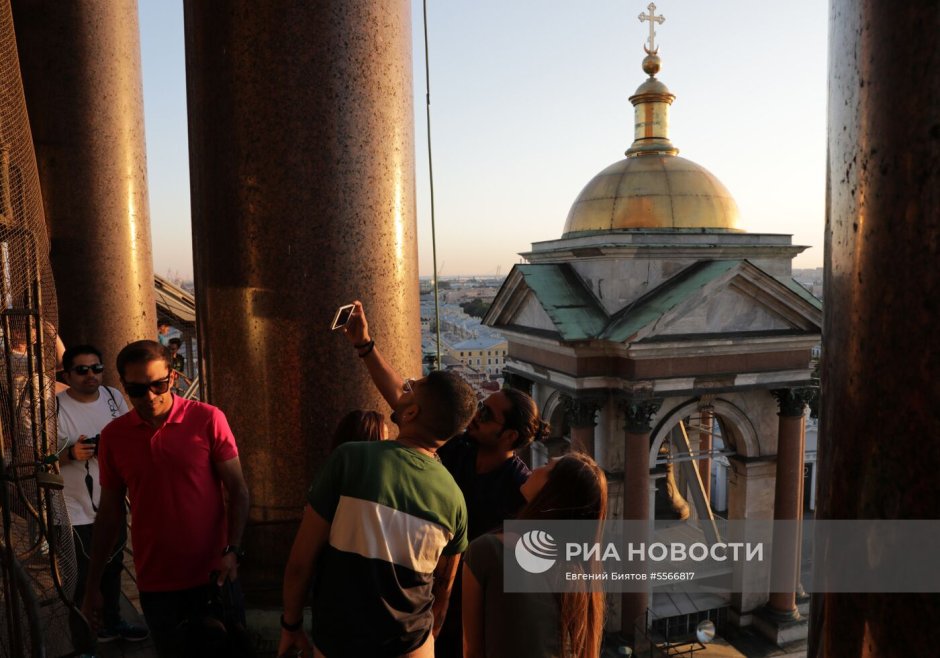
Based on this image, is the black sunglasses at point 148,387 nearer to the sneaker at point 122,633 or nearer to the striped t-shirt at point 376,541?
the striped t-shirt at point 376,541

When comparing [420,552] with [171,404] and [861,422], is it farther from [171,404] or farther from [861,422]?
[861,422]

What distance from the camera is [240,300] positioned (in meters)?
3.39

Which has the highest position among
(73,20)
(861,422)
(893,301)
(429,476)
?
(73,20)

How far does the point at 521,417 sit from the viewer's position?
134 inches

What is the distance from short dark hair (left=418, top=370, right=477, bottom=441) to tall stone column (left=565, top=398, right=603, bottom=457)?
12977mm

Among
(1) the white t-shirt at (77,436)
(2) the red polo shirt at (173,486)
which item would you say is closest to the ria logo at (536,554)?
(2) the red polo shirt at (173,486)

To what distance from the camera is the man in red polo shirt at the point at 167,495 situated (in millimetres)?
3029

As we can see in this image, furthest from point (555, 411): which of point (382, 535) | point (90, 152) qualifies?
point (382, 535)

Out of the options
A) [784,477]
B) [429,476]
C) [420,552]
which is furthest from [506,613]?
[784,477]

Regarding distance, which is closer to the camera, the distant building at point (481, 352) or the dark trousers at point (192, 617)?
the dark trousers at point (192, 617)

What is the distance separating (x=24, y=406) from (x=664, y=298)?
13256mm

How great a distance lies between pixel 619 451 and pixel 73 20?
12785mm

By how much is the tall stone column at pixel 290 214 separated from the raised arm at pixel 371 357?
0.07 meters

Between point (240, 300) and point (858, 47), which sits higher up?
point (858, 47)
